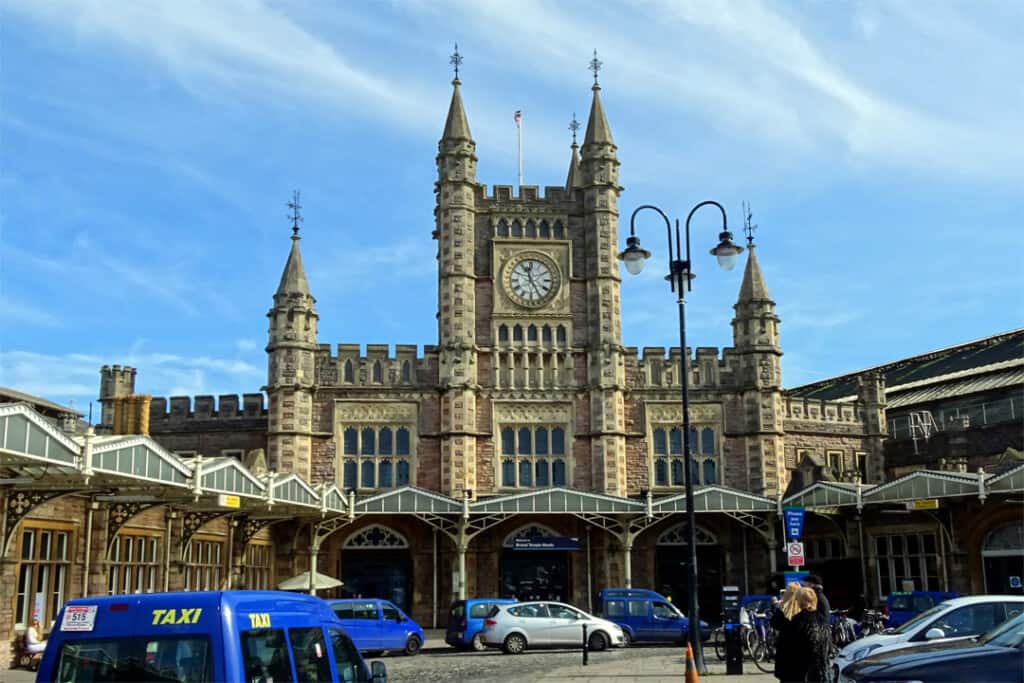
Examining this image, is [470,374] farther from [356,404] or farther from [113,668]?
[113,668]

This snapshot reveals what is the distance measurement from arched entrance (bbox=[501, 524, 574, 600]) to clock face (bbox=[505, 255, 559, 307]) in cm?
893

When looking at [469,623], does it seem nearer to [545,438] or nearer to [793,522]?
[793,522]

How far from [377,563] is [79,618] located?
33.0 m

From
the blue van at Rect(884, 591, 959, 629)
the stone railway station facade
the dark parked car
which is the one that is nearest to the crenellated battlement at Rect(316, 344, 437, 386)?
the stone railway station facade

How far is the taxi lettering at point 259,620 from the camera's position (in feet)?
26.6

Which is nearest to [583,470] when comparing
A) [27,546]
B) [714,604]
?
[714,604]

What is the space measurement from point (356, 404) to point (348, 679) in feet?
107

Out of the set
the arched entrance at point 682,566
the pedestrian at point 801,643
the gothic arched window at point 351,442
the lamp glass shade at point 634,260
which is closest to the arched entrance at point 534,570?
the arched entrance at point 682,566

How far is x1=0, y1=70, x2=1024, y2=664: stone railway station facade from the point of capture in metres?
38.6

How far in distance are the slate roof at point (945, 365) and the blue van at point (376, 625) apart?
28.7 m

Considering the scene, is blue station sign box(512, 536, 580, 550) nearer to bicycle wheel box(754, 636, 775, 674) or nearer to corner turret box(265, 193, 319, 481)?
corner turret box(265, 193, 319, 481)

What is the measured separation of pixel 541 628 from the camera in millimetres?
28047

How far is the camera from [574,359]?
140 feet

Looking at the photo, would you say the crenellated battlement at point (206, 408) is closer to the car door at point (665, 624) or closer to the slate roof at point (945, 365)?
the car door at point (665, 624)
